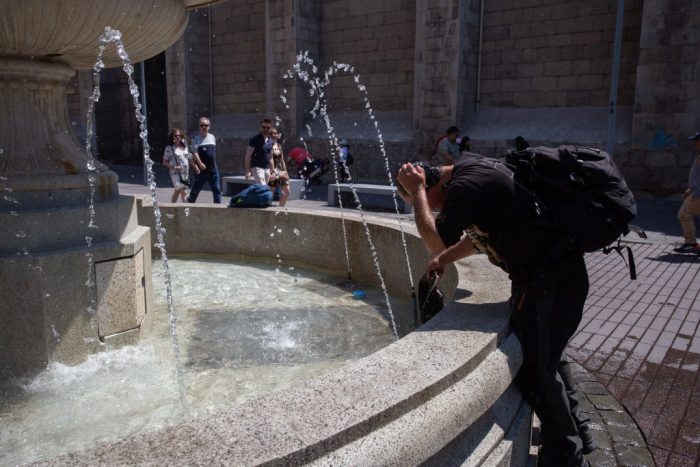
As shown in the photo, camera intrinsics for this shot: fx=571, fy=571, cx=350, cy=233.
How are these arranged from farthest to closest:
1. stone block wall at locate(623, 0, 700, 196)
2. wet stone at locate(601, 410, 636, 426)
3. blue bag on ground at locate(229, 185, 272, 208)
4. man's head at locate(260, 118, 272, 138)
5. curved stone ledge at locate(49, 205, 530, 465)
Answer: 1. stone block wall at locate(623, 0, 700, 196)
2. man's head at locate(260, 118, 272, 138)
3. blue bag on ground at locate(229, 185, 272, 208)
4. wet stone at locate(601, 410, 636, 426)
5. curved stone ledge at locate(49, 205, 530, 465)

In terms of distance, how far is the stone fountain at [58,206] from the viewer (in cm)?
292

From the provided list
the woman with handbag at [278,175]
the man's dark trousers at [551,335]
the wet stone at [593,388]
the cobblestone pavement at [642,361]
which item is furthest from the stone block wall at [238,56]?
the man's dark trousers at [551,335]

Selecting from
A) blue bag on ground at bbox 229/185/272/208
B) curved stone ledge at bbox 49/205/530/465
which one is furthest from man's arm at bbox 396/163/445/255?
blue bag on ground at bbox 229/185/272/208

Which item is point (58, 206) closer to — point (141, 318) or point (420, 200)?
point (141, 318)

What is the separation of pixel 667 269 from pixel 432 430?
563cm

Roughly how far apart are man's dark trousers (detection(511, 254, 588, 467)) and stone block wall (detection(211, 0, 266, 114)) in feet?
57.2

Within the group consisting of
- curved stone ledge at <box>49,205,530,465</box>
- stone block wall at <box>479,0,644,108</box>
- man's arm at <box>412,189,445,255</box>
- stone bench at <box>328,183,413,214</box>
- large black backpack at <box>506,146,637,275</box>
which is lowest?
stone bench at <box>328,183,413,214</box>

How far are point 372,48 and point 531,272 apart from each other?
49.0 ft

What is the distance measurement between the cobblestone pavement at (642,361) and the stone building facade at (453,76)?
6.25 meters

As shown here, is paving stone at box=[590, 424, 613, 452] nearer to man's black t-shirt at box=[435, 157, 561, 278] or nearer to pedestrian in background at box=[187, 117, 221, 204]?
man's black t-shirt at box=[435, 157, 561, 278]

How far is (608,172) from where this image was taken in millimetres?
2061

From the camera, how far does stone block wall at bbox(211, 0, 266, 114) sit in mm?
18609

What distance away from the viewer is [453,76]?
13812 mm

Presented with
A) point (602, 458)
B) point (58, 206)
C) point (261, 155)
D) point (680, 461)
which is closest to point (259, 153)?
point (261, 155)
